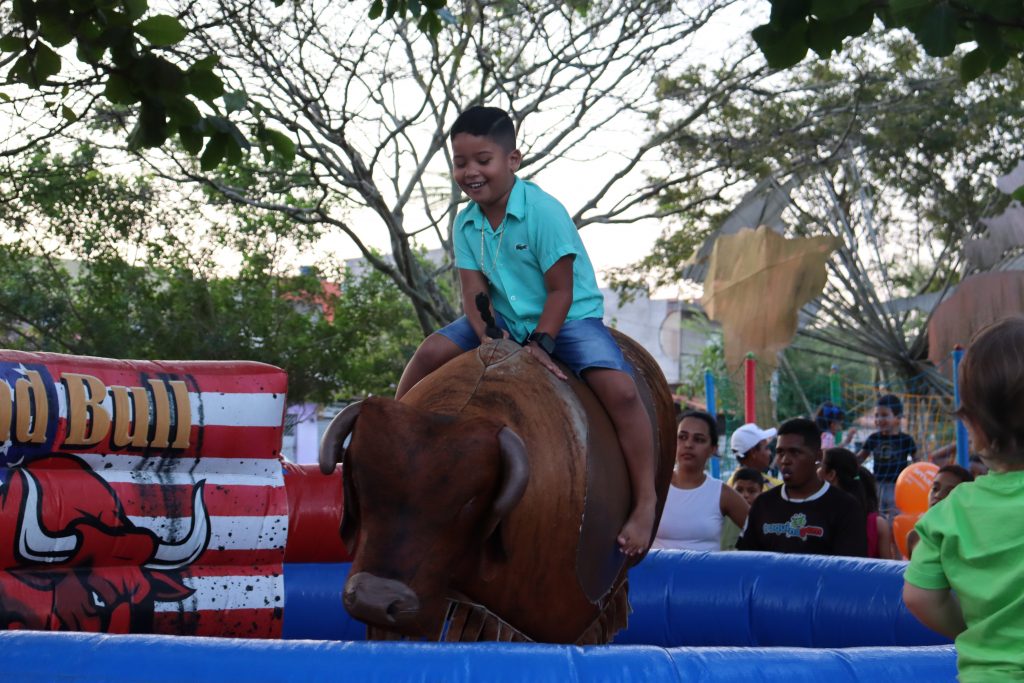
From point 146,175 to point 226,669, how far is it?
12.4 meters

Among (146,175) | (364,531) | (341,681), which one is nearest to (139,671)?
(341,681)

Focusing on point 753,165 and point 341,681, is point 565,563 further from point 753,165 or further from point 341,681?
point 753,165

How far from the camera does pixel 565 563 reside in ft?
11.7

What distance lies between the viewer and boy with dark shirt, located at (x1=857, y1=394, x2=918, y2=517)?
9.20 metres

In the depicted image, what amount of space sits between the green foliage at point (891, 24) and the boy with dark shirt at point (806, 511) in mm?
2045

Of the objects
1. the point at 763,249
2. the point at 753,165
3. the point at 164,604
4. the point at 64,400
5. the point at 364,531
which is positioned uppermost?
the point at 753,165

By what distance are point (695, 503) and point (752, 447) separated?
158 cm

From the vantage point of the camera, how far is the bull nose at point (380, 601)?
2.97 m

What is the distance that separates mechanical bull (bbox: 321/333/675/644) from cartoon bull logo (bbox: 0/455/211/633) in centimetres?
152

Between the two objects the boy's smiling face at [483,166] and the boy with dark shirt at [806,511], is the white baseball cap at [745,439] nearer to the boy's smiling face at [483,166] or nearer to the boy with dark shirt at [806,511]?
the boy with dark shirt at [806,511]

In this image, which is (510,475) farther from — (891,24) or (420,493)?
(891,24)

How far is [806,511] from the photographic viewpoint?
19.1 ft

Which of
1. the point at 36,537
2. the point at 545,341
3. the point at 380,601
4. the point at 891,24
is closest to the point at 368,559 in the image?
the point at 380,601

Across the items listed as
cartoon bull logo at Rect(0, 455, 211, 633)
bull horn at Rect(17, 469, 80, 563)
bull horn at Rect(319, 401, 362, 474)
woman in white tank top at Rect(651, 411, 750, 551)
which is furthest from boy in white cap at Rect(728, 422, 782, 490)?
bull horn at Rect(319, 401, 362, 474)
